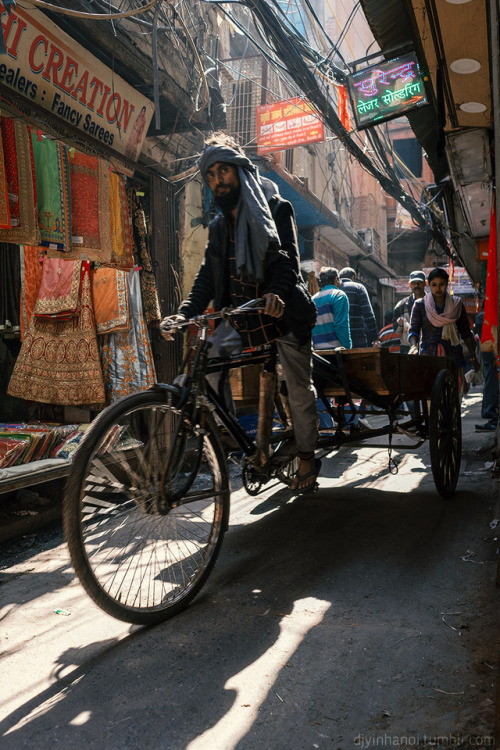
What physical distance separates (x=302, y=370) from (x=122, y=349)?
322 cm

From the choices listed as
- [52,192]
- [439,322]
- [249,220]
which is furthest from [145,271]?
[249,220]

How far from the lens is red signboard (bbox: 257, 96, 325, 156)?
10344 millimetres

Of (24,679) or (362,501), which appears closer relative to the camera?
(24,679)

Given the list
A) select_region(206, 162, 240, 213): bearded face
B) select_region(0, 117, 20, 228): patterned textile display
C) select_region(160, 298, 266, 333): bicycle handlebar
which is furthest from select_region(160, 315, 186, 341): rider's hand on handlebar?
select_region(0, 117, 20, 228): patterned textile display

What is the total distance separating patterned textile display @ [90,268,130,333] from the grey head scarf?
2918 millimetres

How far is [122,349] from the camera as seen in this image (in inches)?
231

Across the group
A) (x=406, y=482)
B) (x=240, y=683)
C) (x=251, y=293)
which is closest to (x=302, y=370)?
(x=251, y=293)

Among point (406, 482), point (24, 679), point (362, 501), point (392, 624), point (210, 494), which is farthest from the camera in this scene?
point (406, 482)

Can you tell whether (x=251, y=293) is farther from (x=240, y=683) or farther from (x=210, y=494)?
(x=240, y=683)

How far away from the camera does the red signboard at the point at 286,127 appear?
1034 centimetres

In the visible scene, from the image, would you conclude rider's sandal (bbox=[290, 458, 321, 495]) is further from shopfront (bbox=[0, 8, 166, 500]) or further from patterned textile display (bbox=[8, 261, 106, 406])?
patterned textile display (bbox=[8, 261, 106, 406])

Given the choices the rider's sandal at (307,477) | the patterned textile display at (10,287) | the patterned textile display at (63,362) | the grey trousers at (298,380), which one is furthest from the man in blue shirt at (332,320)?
the patterned textile display at (10,287)

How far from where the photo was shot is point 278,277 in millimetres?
2977

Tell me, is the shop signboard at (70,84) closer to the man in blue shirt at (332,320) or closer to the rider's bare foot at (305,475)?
the man in blue shirt at (332,320)
